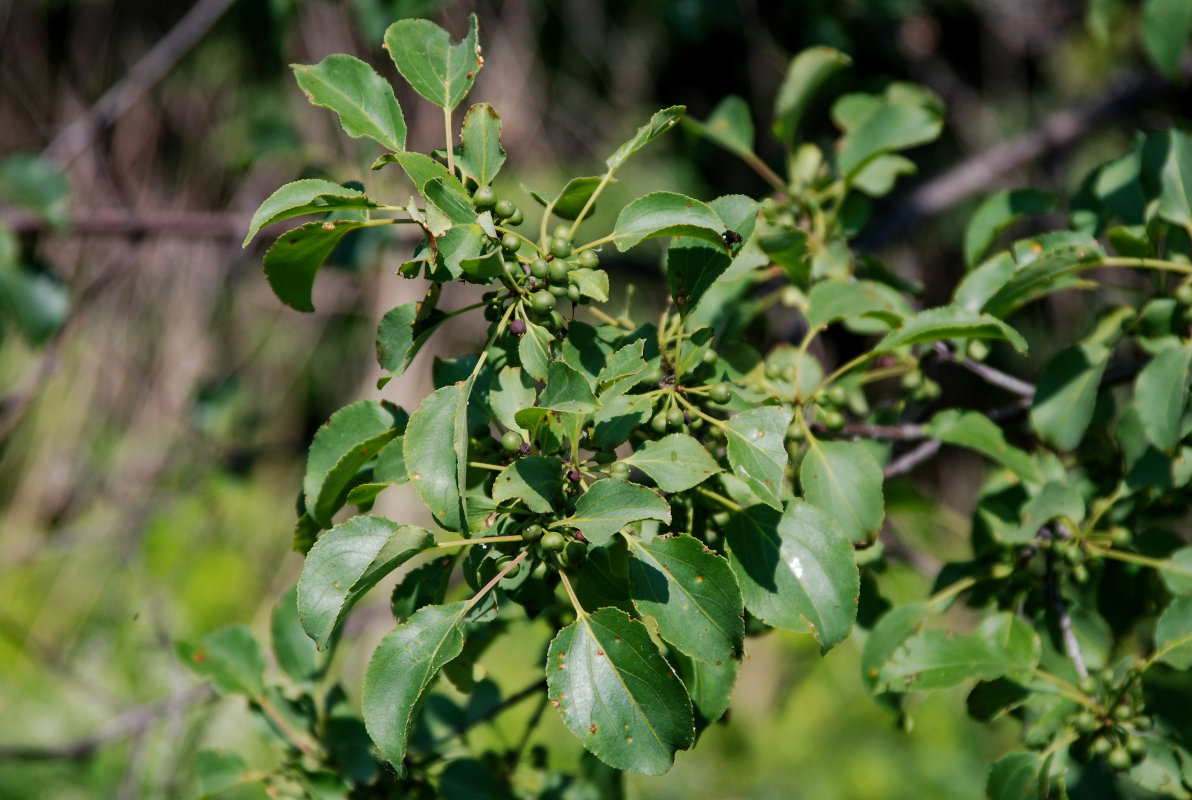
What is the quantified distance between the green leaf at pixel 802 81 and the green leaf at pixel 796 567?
78cm

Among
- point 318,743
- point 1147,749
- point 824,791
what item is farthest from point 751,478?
point 824,791

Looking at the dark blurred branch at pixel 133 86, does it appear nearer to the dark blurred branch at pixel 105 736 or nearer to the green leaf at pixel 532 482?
the dark blurred branch at pixel 105 736

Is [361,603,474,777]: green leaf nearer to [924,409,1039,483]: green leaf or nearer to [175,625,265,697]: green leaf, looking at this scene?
[175,625,265,697]: green leaf

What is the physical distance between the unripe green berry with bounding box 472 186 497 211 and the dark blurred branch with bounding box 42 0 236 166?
5.96 feet

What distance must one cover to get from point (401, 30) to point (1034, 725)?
1233 mm

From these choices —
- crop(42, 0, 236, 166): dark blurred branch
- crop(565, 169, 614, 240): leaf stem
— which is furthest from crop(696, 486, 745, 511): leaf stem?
crop(42, 0, 236, 166): dark blurred branch

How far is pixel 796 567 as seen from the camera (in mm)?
940

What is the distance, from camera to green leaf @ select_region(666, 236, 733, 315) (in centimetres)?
95

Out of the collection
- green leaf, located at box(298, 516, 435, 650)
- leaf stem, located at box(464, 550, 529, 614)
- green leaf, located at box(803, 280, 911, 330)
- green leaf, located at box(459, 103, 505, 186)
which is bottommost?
leaf stem, located at box(464, 550, 529, 614)

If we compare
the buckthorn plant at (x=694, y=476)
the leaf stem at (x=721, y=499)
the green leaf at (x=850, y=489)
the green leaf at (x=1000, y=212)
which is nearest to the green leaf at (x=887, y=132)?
the buckthorn plant at (x=694, y=476)

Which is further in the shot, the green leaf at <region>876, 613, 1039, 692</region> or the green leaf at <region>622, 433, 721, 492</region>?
the green leaf at <region>876, 613, 1039, 692</region>

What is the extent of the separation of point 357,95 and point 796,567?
723 millimetres

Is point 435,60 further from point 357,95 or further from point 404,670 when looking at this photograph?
point 404,670

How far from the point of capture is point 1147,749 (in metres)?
1.10
